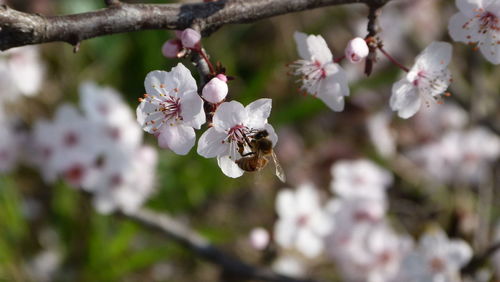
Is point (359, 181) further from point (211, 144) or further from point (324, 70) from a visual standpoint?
point (211, 144)

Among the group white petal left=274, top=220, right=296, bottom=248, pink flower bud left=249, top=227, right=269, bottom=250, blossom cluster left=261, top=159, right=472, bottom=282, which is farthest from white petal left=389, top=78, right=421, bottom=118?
white petal left=274, top=220, right=296, bottom=248

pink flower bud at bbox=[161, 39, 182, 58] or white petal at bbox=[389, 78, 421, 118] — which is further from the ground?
pink flower bud at bbox=[161, 39, 182, 58]

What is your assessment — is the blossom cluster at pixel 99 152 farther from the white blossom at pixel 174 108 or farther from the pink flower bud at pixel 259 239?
the white blossom at pixel 174 108

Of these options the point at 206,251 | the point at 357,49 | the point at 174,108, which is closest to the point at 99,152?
the point at 206,251

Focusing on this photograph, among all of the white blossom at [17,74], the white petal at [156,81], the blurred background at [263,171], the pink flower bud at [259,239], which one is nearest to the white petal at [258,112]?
the white petal at [156,81]

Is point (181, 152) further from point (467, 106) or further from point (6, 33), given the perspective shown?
point (467, 106)

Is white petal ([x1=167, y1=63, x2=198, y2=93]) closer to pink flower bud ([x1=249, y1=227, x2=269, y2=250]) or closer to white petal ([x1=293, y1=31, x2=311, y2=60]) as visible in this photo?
white petal ([x1=293, y1=31, x2=311, y2=60])

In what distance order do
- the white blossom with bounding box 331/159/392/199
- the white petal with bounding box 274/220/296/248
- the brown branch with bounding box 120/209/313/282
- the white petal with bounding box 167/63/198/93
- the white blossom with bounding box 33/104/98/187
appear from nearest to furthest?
1. the white petal with bounding box 167/63/198/93
2. the brown branch with bounding box 120/209/313/282
3. the white blossom with bounding box 33/104/98/187
4. the white petal with bounding box 274/220/296/248
5. the white blossom with bounding box 331/159/392/199
